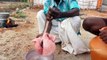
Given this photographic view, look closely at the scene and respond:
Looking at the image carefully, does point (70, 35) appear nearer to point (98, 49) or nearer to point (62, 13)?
→ point (62, 13)

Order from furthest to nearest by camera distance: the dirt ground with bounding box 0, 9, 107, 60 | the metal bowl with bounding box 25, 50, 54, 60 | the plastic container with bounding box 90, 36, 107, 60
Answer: the dirt ground with bounding box 0, 9, 107, 60 < the metal bowl with bounding box 25, 50, 54, 60 < the plastic container with bounding box 90, 36, 107, 60

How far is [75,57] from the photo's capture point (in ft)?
11.0

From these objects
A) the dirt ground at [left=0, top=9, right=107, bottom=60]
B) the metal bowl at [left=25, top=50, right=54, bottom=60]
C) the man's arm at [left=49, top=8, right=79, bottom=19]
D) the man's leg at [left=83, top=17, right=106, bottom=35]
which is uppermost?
the man's arm at [left=49, top=8, right=79, bottom=19]

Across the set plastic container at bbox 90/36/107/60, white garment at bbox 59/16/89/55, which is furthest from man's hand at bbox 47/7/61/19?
plastic container at bbox 90/36/107/60

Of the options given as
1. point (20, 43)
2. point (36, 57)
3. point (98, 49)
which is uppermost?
point (98, 49)

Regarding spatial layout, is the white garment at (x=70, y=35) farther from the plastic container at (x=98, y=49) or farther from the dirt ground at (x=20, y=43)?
the plastic container at (x=98, y=49)

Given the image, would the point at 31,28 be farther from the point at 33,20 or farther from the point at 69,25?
the point at 69,25

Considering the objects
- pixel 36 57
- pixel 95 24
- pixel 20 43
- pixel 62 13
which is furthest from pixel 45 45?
pixel 20 43

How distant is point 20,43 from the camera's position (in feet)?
12.5

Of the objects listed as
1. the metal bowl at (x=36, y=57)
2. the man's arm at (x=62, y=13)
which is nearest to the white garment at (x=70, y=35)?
the man's arm at (x=62, y=13)

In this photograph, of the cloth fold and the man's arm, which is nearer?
the cloth fold

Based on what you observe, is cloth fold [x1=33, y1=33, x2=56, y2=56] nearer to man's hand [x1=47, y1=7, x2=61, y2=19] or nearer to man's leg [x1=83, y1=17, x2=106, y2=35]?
man's hand [x1=47, y1=7, x2=61, y2=19]

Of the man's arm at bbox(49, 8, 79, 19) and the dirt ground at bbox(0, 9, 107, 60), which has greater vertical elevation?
the man's arm at bbox(49, 8, 79, 19)

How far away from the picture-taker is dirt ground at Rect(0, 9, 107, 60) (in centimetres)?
335
